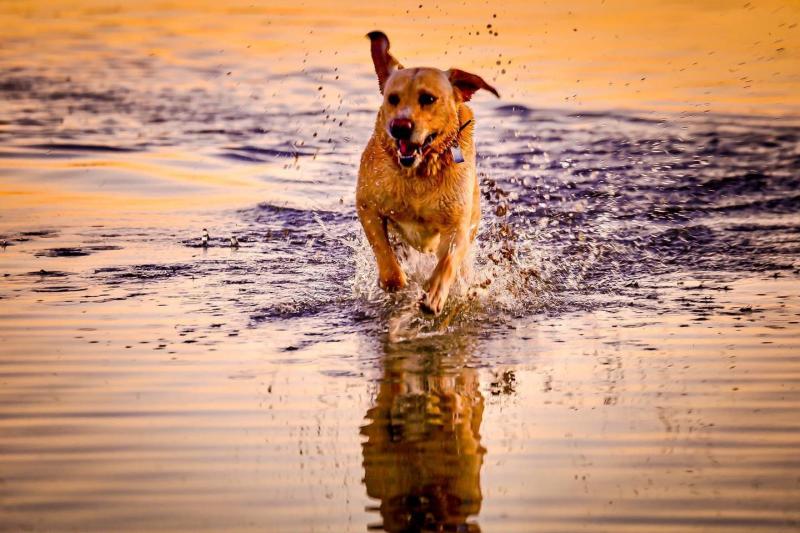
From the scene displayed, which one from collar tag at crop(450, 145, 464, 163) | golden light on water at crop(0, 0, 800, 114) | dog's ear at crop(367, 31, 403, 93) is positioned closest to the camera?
collar tag at crop(450, 145, 464, 163)

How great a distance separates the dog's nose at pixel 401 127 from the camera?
19.1 ft

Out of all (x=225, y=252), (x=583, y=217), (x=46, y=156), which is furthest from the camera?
(x=46, y=156)

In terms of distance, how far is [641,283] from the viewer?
23.7ft

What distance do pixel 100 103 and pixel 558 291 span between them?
860 centimetres

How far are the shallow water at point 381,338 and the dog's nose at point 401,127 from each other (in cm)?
92

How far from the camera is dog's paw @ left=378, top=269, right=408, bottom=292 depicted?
6.38 meters

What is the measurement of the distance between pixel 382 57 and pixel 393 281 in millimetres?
1188

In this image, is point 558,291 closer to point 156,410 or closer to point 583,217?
point 583,217

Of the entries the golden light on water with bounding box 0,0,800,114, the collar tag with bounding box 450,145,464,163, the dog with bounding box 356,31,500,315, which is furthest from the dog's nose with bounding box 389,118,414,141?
the golden light on water with bounding box 0,0,800,114

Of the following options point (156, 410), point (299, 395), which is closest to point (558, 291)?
point (299, 395)

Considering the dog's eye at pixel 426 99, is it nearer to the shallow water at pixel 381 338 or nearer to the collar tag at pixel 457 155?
the collar tag at pixel 457 155

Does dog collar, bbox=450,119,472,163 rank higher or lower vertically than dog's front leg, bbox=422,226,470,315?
higher

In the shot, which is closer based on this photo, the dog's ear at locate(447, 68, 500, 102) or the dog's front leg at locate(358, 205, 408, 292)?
the dog's ear at locate(447, 68, 500, 102)

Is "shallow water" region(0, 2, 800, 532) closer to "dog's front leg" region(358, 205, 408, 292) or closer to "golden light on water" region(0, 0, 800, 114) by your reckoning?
"dog's front leg" region(358, 205, 408, 292)
